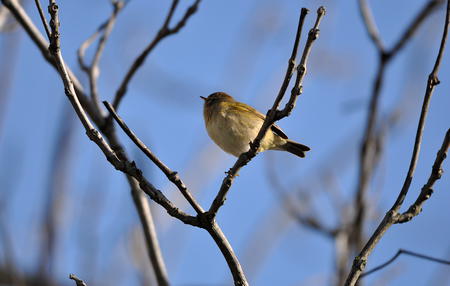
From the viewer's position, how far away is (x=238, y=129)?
440 centimetres

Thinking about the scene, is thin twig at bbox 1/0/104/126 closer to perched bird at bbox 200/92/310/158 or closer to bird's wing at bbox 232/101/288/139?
perched bird at bbox 200/92/310/158

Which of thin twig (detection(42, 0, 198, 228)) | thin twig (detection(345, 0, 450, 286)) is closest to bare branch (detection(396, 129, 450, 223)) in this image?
thin twig (detection(345, 0, 450, 286))

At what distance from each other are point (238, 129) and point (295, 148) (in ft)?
2.58

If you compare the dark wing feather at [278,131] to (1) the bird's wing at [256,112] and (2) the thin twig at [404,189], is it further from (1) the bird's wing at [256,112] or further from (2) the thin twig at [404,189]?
(2) the thin twig at [404,189]

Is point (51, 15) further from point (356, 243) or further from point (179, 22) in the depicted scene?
point (356, 243)

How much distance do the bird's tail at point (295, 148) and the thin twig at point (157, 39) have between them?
1618mm

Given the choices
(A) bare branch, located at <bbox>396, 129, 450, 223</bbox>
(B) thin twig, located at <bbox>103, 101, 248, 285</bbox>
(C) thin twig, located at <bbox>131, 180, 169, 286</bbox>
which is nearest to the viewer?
(A) bare branch, located at <bbox>396, 129, 450, 223</bbox>

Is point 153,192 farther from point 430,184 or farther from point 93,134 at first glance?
point 430,184

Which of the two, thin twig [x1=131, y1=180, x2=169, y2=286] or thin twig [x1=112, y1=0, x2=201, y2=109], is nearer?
thin twig [x1=131, y1=180, x2=169, y2=286]

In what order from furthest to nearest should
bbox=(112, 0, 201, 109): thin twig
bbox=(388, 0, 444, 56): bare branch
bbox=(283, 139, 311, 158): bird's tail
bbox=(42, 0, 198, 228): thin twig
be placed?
bbox=(283, 139, 311, 158): bird's tail < bbox=(388, 0, 444, 56): bare branch < bbox=(112, 0, 201, 109): thin twig < bbox=(42, 0, 198, 228): thin twig

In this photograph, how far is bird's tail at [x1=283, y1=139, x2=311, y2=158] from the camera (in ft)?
16.0

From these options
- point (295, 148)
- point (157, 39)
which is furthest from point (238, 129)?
point (157, 39)

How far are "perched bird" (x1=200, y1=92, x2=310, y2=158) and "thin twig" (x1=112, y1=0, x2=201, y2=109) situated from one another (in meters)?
0.94

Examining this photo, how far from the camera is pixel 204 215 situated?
2.39 meters
